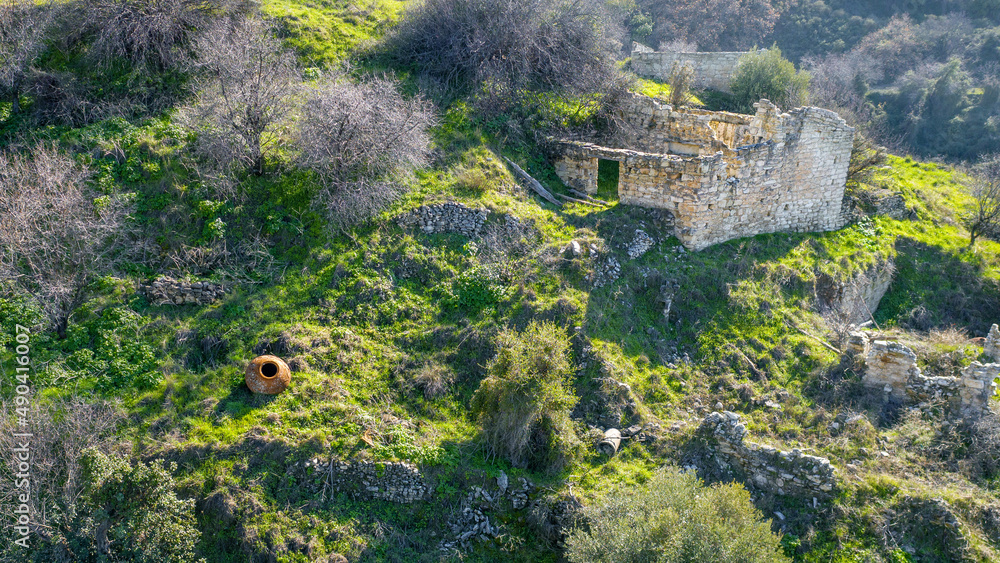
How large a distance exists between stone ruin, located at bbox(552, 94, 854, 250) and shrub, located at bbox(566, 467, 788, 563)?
6.17 meters

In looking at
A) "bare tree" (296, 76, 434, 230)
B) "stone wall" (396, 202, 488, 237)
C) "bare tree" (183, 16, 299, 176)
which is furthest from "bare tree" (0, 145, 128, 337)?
"stone wall" (396, 202, 488, 237)

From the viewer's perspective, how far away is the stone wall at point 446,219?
12.3 meters

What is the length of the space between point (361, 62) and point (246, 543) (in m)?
11.5

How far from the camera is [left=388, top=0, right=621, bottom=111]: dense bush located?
15.6m

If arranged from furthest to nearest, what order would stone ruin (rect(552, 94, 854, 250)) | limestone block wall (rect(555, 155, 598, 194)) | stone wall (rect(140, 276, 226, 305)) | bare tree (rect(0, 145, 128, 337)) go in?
1. limestone block wall (rect(555, 155, 598, 194))
2. stone ruin (rect(552, 94, 854, 250))
3. stone wall (rect(140, 276, 226, 305))
4. bare tree (rect(0, 145, 128, 337))

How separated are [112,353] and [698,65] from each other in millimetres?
17480

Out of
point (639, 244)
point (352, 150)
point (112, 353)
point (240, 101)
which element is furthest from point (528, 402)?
point (240, 101)

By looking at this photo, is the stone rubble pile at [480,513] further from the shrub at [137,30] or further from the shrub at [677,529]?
the shrub at [137,30]

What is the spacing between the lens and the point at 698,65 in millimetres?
20219

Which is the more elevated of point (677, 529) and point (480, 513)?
point (677, 529)

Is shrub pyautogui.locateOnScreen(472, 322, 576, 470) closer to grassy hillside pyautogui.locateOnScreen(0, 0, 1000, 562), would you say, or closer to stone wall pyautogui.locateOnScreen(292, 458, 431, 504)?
grassy hillside pyautogui.locateOnScreen(0, 0, 1000, 562)

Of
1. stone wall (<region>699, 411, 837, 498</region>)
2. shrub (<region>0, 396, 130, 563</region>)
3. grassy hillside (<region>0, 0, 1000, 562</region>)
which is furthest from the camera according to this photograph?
stone wall (<region>699, 411, 837, 498</region>)

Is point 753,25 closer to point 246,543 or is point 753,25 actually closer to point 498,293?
point 498,293

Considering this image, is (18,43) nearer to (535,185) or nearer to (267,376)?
(267,376)
